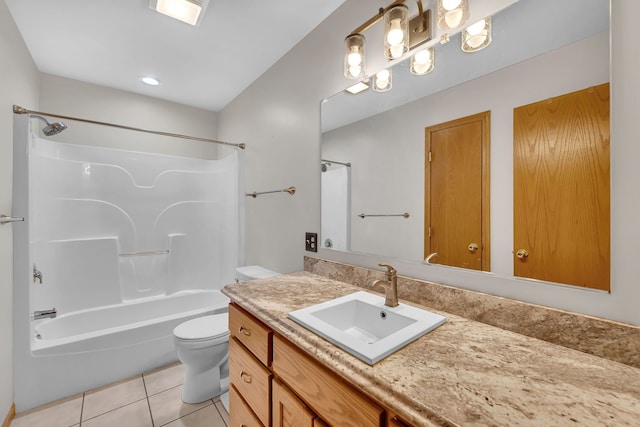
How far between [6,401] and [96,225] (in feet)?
4.38

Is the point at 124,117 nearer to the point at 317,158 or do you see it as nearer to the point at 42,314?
the point at 42,314

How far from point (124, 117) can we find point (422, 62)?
2.81m

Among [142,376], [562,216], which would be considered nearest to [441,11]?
[562,216]

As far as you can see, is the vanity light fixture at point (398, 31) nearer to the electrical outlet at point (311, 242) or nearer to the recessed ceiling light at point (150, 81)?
the electrical outlet at point (311, 242)

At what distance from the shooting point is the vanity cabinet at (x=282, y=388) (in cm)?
69

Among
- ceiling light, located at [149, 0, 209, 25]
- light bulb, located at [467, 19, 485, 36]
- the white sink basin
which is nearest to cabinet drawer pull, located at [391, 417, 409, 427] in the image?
the white sink basin

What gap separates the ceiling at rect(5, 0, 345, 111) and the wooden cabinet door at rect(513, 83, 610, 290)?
1318 millimetres

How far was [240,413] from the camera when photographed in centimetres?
123

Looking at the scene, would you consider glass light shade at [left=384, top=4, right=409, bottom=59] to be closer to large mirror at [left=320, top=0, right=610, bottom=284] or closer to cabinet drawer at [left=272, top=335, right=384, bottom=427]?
large mirror at [left=320, top=0, right=610, bottom=284]

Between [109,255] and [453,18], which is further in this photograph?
[109,255]

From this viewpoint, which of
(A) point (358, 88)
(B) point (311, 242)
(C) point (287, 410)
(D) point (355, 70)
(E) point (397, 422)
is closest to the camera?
(E) point (397, 422)

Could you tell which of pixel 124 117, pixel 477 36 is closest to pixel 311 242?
pixel 477 36

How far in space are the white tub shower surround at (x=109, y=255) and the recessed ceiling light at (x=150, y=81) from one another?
2.17 feet

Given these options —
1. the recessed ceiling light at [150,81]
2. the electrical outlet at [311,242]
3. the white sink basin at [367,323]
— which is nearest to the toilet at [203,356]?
the electrical outlet at [311,242]
